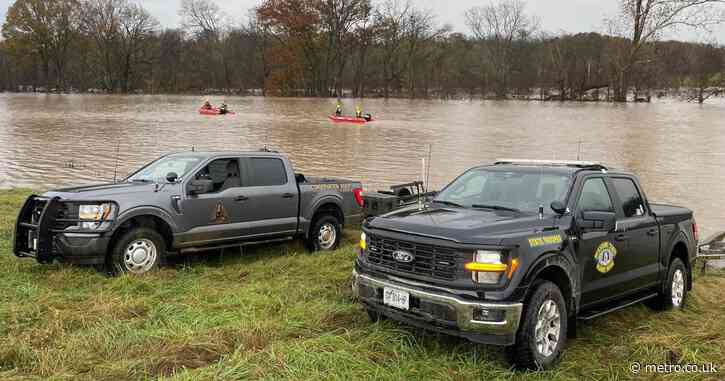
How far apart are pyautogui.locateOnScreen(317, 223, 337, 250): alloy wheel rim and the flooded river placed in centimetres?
570

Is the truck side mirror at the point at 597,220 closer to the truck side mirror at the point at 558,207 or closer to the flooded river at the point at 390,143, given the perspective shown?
the truck side mirror at the point at 558,207

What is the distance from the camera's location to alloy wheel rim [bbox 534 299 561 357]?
17.0 feet

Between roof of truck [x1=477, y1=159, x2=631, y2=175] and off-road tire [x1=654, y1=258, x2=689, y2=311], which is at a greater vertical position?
roof of truck [x1=477, y1=159, x2=631, y2=175]

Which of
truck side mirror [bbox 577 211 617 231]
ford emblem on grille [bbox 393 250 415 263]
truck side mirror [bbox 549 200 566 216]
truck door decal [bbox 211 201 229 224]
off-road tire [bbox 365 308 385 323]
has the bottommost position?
off-road tire [bbox 365 308 385 323]

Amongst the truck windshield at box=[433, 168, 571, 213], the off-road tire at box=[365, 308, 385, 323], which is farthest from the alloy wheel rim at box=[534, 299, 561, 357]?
the off-road tire at box=[365, 308, 385, 323]

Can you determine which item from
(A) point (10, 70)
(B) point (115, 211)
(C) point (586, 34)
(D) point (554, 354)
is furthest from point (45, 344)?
(A) point (10, 70)

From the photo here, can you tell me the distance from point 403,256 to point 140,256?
398cm

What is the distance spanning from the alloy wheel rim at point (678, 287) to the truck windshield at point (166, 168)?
633 cm

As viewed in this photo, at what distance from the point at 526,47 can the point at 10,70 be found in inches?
3533

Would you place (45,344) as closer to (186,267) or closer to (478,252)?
(186,267)

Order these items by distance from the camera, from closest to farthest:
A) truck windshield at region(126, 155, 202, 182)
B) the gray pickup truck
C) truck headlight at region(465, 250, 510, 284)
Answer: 1. truck headlight at region(465, 250, 510, 284)
2. the gray pickup truck
3. truck windshield at region(126, 155, 202, 182)

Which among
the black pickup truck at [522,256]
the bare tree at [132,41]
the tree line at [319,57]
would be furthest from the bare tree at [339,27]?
the black pickup truck at [522,256]

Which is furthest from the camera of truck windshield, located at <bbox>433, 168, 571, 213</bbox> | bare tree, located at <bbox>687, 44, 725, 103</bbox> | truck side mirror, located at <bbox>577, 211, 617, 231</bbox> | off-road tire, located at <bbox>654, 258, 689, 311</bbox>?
bare tree, located at <bbox>687, 44, 725, 103</bbox>

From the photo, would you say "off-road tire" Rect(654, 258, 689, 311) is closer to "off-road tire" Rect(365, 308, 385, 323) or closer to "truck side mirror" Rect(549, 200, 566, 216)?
"truck side mirror" Rect(549, 200, 566, 216)
